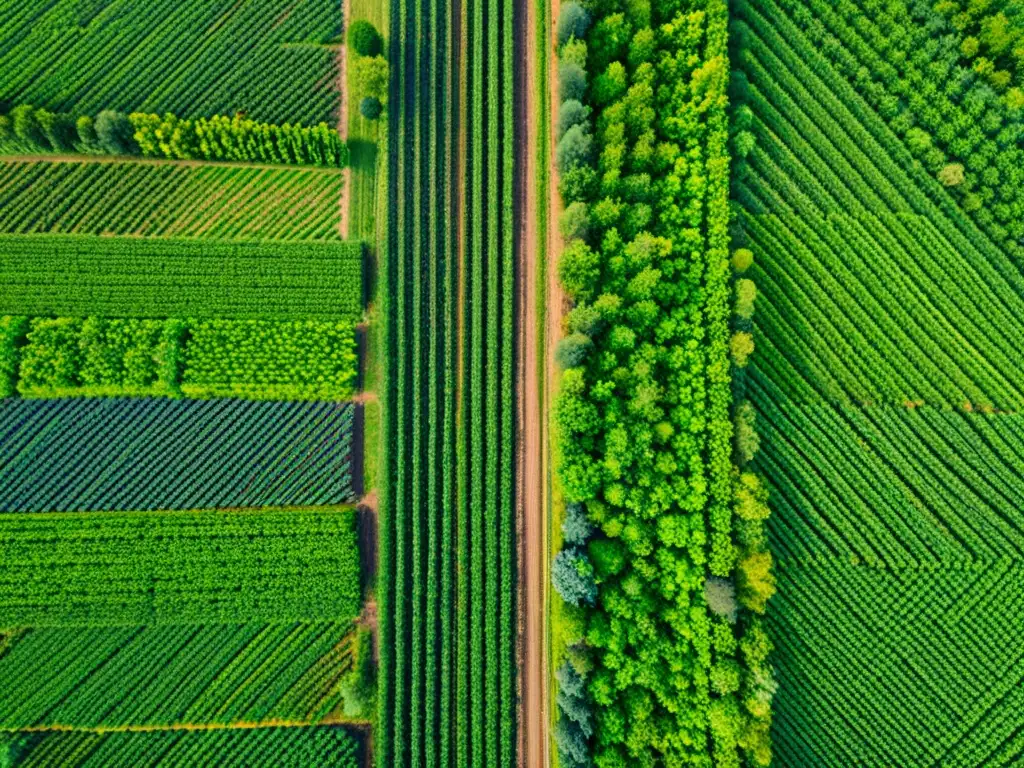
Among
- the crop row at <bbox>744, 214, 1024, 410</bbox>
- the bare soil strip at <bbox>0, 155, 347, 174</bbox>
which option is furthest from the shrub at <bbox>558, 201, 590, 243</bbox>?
the bare soil strip at <bbox>0, 155, 347, 174</bbox>

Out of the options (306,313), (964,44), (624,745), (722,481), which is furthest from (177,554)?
(964,44)

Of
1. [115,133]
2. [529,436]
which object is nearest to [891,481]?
[529,436]

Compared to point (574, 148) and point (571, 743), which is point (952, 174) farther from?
point (571, 743)

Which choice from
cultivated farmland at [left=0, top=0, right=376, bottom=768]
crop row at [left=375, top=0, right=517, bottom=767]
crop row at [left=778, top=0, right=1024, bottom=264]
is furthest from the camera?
crop row at [left=778, top=0, right=1024, bottom=264]

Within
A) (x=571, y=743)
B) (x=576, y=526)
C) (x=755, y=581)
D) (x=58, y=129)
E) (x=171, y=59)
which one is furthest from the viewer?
(x=171, y=59)

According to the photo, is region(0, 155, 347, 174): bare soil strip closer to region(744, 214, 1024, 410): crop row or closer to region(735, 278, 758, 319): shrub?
region(735, 278, 758, 319): shrub
